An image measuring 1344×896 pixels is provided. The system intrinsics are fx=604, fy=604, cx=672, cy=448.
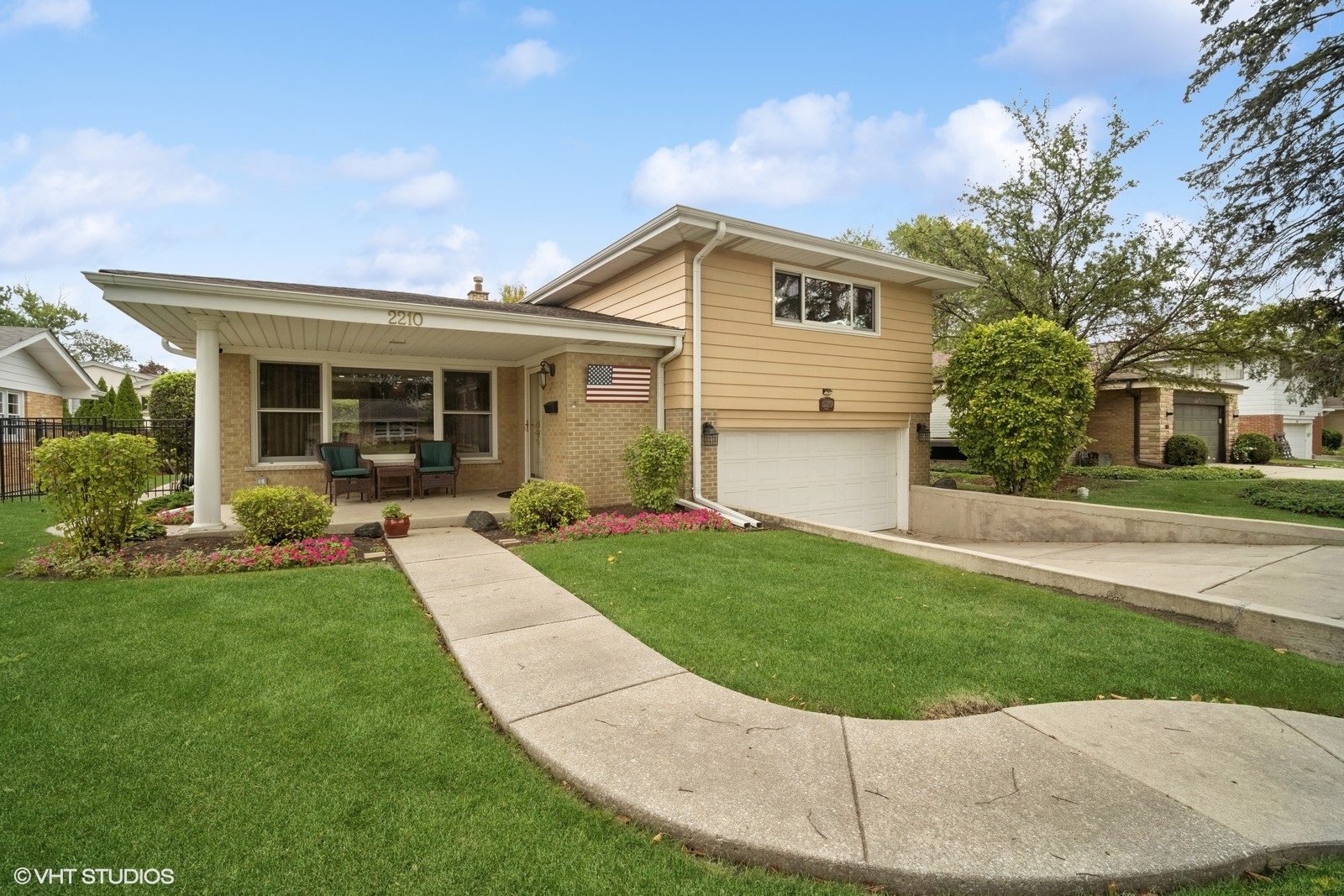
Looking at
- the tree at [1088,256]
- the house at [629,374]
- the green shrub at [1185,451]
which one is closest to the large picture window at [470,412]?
the house at [629,374]

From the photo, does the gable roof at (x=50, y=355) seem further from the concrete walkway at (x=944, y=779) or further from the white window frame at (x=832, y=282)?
the concrete walkway at (x=944, y=779)

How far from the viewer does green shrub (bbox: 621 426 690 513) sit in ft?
28.9

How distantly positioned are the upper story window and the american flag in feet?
8.62

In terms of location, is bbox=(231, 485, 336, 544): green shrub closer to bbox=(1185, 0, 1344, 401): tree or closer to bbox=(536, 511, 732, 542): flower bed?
bbox=(536, 511, 732, 542): flower bed

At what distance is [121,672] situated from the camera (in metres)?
3.41

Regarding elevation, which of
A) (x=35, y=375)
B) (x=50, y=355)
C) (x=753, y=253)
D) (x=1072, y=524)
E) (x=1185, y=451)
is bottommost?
(x=1072, y=524)

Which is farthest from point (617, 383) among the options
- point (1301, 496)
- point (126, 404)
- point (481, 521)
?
point (126, 404)

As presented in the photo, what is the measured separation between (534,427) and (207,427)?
193 inches

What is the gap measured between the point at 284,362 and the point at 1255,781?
38.6 ft

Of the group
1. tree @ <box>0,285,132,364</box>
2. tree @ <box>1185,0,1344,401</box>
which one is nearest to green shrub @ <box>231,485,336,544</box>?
tree @ <box>1185,0,1344,401</box>

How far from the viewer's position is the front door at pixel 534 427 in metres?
10.7

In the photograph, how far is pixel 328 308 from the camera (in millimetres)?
7102

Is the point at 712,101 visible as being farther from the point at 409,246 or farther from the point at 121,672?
the point at 409,246

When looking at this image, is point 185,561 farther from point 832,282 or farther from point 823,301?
point 832,282
